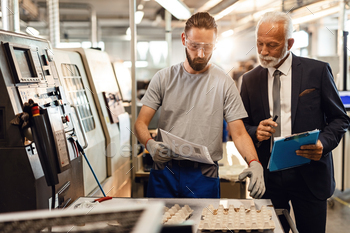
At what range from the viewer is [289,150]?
1.46 meters

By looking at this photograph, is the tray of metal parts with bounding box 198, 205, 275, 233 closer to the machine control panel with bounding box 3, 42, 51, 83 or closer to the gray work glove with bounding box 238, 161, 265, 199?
the gray work glove with bounding box 238, 161, 265, 199

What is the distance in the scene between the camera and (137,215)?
1.58 ft

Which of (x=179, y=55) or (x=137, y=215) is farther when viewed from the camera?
(x=179, y=55)

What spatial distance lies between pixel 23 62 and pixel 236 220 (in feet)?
3.65

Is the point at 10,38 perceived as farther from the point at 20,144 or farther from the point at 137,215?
the point at 137,215

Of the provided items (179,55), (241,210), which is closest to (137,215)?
(241,210)

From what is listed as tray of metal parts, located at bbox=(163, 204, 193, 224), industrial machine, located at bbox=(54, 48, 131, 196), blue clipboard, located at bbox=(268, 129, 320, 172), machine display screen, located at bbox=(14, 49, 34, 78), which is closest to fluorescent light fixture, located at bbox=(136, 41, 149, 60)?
industrial machine, located at bbox=(54, 48, 131, 196)

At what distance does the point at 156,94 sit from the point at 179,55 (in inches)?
466

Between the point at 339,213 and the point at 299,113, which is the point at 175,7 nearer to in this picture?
the point at 299,113

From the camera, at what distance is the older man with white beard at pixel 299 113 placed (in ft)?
5.24

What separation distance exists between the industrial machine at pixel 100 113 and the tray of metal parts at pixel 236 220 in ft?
3.70

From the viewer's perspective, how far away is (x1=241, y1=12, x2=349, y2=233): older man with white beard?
1597 millimetres

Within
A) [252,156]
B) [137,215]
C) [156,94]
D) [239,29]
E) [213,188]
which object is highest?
[239,29]

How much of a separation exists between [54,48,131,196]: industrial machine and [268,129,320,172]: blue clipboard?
1.20 metres
